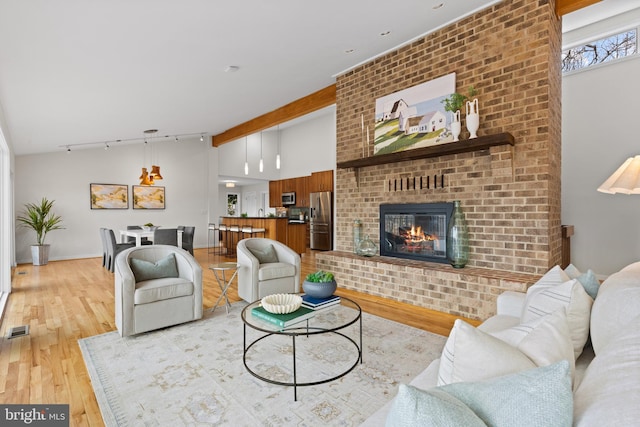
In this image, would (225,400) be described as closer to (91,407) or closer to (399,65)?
(91,407)

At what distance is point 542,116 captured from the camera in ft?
10.2

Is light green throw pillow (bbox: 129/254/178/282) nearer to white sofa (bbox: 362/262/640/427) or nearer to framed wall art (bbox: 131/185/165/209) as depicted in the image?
white sofa (bbox: 362/262/640/427)

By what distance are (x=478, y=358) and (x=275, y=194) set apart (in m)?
10.6

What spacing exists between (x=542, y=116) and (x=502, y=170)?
591 millimetres

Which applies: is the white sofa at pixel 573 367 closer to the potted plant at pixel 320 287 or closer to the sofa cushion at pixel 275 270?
the potted plant at pixel 320 287

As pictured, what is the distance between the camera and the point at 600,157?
5.09 metres

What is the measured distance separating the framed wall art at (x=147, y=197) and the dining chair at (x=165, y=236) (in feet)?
9.50

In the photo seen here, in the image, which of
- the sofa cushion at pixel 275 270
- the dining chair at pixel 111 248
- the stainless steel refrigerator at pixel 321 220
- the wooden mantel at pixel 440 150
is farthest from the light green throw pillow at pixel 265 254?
the stainless steel refrigerator at pixel 321 220

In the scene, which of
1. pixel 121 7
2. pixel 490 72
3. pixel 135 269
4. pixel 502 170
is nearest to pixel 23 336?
pixel 135 269

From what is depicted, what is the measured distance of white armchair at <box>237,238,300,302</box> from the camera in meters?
3.87

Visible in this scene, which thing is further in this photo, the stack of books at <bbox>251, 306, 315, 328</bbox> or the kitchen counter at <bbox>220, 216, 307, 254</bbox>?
the kitchen counter at <bbox>220, 216, 307, 254</bbox>

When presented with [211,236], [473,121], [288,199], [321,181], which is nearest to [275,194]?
[288,199]

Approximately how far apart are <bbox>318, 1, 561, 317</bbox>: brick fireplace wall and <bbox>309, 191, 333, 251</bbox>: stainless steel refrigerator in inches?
183

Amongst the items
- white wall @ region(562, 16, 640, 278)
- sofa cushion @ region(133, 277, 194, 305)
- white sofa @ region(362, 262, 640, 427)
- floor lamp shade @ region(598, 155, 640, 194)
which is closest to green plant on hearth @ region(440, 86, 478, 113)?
floor lamp shade @ region(598, 155, 640, 194)
